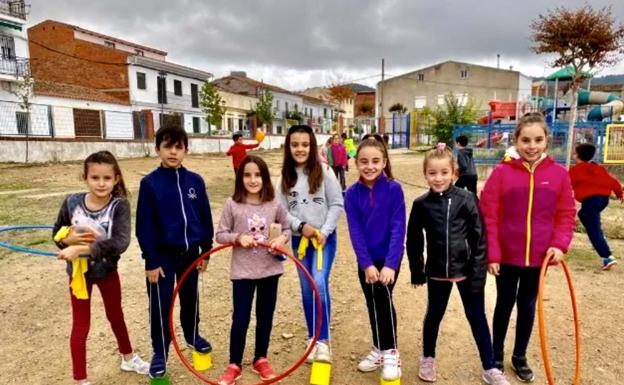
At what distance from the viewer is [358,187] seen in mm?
3182

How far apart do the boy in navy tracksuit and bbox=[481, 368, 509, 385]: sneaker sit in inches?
85.7

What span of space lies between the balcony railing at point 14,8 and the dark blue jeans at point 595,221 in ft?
105

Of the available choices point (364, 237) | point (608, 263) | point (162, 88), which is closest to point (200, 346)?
point (364, 237)

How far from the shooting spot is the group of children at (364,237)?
2.96 metres

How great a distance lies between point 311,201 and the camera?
3.30 metres

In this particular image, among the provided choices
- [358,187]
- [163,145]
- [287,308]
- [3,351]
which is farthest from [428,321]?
[3,351]

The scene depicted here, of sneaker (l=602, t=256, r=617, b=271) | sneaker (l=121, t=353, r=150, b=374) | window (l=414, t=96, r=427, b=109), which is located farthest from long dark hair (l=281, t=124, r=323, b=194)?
window (l=414, t=96, r=427, b=109)

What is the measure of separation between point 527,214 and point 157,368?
277 centimetres

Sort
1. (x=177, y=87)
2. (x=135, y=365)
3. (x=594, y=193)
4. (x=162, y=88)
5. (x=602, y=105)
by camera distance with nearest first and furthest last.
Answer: (x=135, y=365) < (x=594, y=193) < (x=602, y=105) < (x=162, y=88) < (x=177, y=87)

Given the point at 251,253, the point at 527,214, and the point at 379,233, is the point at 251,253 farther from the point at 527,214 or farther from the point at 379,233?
the point at 527,214

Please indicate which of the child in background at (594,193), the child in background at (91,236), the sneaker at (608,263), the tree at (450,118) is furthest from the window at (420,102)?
the child in background at (91,236)

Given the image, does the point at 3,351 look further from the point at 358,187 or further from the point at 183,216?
the point at 358,187

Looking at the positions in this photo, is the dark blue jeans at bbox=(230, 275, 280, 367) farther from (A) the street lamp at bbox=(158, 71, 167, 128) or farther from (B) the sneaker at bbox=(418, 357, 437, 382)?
(A) the street lamp at bbox=(158, 71, 167, 128)

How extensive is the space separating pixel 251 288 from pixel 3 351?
2272mm
